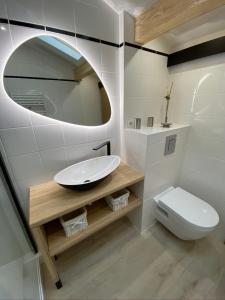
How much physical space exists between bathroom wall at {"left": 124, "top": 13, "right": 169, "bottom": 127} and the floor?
1.27 m

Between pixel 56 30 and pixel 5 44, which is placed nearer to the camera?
pixel 5 44

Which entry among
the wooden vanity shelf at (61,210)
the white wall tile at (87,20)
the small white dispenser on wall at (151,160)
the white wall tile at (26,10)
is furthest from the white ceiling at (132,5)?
the wooden vanity shelf at (61,210)

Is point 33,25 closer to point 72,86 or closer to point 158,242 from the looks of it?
point 72,86

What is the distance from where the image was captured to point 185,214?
1172 mm

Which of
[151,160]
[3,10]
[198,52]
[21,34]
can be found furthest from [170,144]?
[3,10]

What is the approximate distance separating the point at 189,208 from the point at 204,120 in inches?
34.5

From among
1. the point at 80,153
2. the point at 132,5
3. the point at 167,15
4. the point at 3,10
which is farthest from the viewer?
the point at 80,153

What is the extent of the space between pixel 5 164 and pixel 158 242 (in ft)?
5.19

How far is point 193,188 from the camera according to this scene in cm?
158

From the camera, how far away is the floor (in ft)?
3.40

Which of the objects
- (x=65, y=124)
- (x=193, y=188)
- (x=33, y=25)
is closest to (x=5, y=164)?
(x=65, y=124)

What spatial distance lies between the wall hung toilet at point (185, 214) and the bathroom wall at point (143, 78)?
0.85 m

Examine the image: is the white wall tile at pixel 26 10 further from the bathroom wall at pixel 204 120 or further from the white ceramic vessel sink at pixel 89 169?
the bathroom wall at pixel 204 120

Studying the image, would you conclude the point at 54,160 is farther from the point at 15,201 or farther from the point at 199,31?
the point at 199,31
